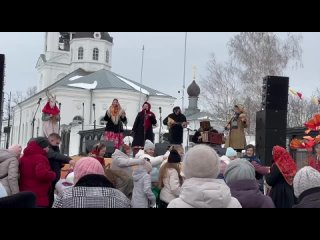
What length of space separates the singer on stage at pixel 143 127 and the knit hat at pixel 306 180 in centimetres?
1073

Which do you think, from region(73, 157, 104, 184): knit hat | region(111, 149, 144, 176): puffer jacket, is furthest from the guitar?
region(73, 157, 104, 184): knit hat

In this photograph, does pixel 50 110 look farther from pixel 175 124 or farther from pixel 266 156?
pixel 266 156

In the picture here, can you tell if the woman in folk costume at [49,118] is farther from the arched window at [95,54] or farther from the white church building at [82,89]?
the arched window at [95,54]

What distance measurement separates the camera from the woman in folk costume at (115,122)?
1430 centimetres

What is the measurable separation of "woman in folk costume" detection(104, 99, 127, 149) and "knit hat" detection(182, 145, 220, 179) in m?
11.1

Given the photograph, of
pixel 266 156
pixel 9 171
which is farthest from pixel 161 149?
pixel 9 171

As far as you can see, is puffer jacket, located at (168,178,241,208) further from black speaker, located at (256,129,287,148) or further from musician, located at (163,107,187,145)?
musician, located at (163,107,187,145)

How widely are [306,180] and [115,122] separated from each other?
11112mm

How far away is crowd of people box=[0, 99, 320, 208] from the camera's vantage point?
3.12 metres

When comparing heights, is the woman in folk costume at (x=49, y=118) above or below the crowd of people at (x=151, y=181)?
above

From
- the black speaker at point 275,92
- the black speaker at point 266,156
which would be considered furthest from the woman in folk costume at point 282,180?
the black speaker at point 275,92

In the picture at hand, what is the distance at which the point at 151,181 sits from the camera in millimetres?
6750
